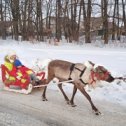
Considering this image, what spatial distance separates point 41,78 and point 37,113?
2.32m

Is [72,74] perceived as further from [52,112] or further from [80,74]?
[52,112]

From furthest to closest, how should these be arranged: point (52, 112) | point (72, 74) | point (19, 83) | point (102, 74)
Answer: point (19, 83), point (72, 74), point (52, 112), point (102, 74)

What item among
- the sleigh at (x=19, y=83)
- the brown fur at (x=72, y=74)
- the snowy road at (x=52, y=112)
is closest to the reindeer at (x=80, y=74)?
the brown fur at (x=72, y=74)

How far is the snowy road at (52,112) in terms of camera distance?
6.20 metres

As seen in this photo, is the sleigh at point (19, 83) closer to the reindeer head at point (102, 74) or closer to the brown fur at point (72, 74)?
the brown fur at point (72, 74)

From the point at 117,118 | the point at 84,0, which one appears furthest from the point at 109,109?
the point at 84,0

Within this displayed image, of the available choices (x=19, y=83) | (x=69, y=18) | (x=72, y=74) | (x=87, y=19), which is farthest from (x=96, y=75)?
(x=69, y=18)

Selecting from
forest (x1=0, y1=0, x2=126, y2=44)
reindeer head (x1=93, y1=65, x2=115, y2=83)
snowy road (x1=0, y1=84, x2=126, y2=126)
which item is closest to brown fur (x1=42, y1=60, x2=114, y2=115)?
reindeer head (x1=93, y1=65, x2=115, y2=83)

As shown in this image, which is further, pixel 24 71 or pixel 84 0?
pixel 84 0

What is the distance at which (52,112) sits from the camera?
22.6 ft

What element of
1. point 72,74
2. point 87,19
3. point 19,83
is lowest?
point 19,83

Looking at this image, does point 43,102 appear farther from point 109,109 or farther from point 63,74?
point 109,109

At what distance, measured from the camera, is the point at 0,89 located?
9.27 m

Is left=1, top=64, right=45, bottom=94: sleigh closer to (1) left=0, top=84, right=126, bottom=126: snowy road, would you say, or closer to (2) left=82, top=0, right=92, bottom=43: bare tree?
(1) left=0, top=84, right=126, bottom=126: snowy road
